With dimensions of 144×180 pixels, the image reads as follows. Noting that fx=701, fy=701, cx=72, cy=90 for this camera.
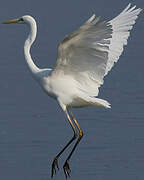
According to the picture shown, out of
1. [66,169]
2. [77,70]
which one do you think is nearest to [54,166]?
[66,169]

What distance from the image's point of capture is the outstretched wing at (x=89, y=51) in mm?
7781

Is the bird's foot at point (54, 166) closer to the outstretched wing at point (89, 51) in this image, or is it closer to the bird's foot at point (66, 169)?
the bird's foot at point (66, 169)

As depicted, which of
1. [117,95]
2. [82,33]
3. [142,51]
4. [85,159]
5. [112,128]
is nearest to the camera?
[82,33]

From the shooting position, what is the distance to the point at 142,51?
16.1 m

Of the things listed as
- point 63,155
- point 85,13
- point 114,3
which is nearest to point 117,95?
point 63,155

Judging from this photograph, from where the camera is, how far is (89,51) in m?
8.33

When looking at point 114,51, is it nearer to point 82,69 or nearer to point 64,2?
point 82,69

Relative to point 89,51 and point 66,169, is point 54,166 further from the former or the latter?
point 89,51

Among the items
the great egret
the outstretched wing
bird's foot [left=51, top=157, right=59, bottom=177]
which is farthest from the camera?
bird's foot [left=51, top=157, right=59, bottom=177]

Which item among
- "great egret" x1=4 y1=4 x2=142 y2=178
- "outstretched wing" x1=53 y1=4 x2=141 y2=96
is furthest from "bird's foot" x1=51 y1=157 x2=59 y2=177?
"outstretched wing" x1=53 y1=4 x2=141 y2=96

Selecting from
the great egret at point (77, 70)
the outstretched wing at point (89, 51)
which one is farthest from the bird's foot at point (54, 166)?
the outstretched wing at point (89, 51)

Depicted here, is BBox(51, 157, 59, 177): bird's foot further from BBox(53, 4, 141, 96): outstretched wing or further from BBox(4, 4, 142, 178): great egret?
BBox(53, 4, 141, 96): outstretched wing

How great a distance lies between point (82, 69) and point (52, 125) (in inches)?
95.0

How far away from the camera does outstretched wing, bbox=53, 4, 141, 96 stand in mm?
7781
